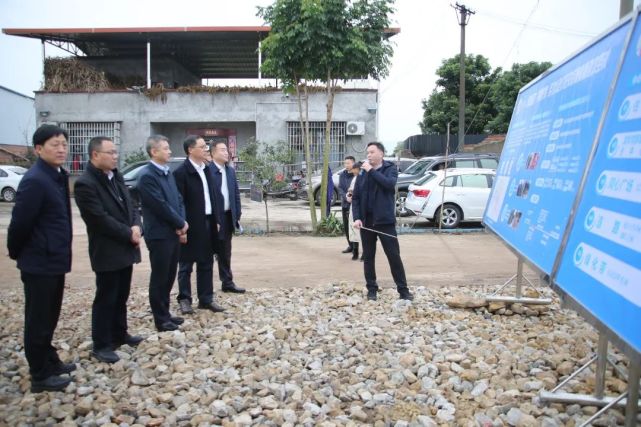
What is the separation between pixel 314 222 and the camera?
35.7 feet

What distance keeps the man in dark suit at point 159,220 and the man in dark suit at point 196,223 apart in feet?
1.62

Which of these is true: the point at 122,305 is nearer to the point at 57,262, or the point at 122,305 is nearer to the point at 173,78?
the point at 57,262

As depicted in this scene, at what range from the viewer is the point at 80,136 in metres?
21.3

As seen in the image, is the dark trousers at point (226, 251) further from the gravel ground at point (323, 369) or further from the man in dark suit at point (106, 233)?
the man in dark suit at point (106, 233)

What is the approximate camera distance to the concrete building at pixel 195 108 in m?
20.2

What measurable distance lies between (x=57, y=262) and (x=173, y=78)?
2119 cm

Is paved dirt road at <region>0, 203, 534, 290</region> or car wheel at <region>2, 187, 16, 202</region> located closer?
paved dirt road at <region>0, 203, 534, 290</region>

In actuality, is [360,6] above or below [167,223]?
above

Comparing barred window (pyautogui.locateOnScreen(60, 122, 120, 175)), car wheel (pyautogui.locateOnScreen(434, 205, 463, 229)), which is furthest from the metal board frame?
barred window (pyautogui.locateOnScreen(60, 122, 120, 175))

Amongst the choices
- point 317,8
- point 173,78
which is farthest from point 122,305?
point 173,78

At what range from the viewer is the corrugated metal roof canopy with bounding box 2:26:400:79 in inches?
786

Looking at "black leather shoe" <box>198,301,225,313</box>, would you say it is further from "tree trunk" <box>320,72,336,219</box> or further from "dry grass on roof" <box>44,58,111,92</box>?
"dry grass on roof" <box>44,58,111,92</box>

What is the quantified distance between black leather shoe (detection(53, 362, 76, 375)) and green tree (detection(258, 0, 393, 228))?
23.5 feet

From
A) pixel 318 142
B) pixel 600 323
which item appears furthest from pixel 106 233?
pixel 318 142
